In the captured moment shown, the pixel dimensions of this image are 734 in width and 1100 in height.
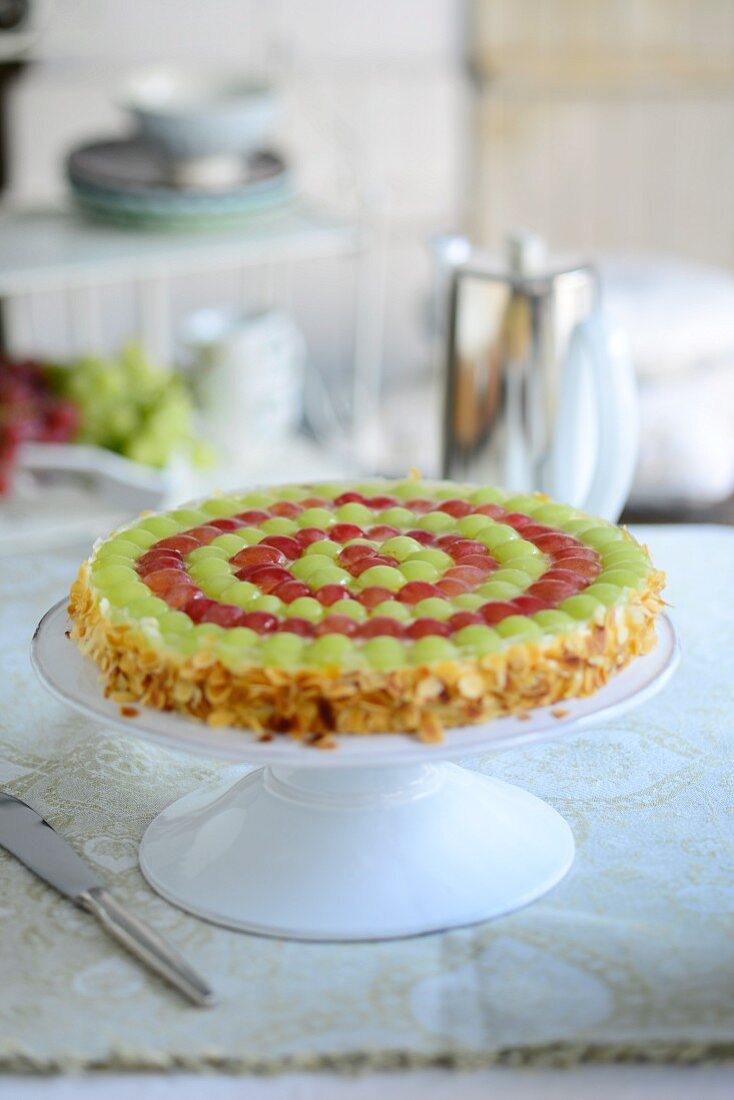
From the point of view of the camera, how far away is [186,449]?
1.91 metres

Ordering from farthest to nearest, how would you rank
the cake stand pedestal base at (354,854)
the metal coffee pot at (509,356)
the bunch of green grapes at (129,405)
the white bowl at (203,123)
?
the white bowl at (203,123) < the bunch of green grapes at (129,405) < the metal coffee pot at (509,356) < the cake stand pedestal base at (354,854)

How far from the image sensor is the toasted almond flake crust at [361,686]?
0.65 metres

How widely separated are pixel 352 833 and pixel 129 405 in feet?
3.93

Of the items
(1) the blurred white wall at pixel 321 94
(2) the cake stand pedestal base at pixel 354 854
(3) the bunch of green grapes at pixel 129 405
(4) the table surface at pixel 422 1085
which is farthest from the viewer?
(1) the blurred white wall at pixel 321 94

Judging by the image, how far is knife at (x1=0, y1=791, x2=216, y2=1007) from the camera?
0.66 metres

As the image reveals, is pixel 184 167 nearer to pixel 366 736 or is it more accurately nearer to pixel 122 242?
pixel 122 242

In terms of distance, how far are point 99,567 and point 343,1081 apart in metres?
0.32

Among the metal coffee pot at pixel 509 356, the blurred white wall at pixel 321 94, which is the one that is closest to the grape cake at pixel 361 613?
the metal coffee pot at pixel 509 356

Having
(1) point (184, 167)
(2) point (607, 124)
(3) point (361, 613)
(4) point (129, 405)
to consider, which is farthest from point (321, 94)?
(3) point (361, 613)

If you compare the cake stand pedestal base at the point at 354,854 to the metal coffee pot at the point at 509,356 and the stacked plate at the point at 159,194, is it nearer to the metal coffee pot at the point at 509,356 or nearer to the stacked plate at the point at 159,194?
the metal coffee pot at the point at 509,356

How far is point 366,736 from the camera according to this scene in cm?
66

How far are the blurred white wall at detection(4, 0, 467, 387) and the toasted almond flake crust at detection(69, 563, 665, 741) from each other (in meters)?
2.34

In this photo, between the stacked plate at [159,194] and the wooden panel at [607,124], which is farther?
the wooden panel at [607,124]

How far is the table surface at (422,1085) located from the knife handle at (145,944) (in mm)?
44
